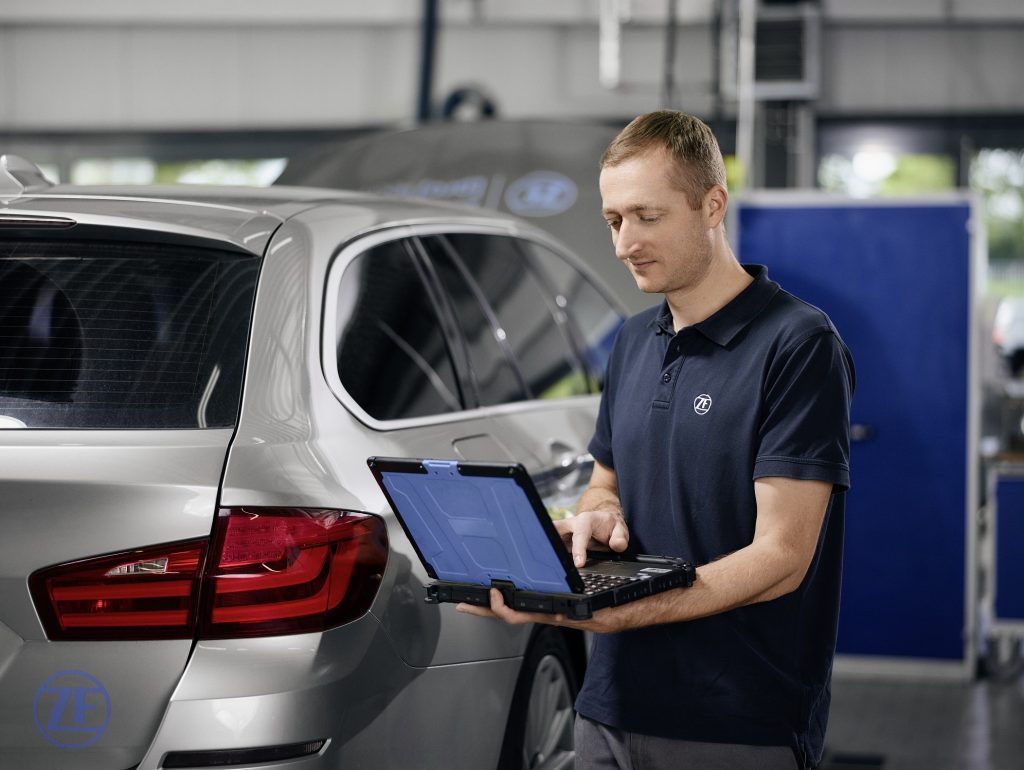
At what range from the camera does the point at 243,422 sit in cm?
212

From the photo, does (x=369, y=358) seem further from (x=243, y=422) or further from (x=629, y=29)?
(x=629, y=29)

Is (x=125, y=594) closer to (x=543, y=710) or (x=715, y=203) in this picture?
(x=715, y=203)

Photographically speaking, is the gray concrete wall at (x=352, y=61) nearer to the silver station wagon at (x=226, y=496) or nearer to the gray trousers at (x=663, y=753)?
the silver station wagon at (x=226, y=496)

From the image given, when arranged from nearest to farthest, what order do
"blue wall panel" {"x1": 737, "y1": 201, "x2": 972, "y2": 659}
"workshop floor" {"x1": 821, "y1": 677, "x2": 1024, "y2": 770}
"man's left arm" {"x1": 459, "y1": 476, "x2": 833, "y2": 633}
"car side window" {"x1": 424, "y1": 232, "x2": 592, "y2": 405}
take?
"man's left arm" {"x1": 459, "y1": 476, "x2": 833, "y2": 633}, "car side window" {"x1": 424, "y1": 232, "x2": 592, "y2": 405}, "workshop floor" {"x1": 821, "y1": 677, "x2": 1024, "y2": 770}, "blue wall panel" {"x1": 737, "y1": 201, "x2": 972, "y2": 659}

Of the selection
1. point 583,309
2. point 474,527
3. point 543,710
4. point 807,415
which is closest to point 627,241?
point 807,415

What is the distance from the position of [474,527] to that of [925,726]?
11.3 ft

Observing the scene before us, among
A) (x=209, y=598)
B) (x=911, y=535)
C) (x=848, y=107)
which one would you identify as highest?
(x=848, y=107)

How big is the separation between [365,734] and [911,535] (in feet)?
11.4

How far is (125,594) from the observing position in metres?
1.97

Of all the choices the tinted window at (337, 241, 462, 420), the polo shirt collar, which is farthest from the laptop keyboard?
the tinted window at (337, 241, 462, 420)

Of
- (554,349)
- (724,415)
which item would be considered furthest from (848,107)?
(724,415)

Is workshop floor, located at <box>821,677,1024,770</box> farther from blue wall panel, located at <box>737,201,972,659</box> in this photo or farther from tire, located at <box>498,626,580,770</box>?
tire, located at <box>498,626,580,770</box>

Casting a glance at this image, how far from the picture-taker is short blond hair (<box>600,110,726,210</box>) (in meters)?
1.72

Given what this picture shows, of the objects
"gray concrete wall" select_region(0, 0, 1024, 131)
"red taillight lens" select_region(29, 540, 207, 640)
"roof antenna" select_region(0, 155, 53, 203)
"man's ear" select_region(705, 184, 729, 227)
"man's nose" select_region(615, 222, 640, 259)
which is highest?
"gray concrete wall" select_region(0, 0, 1024, 131)
